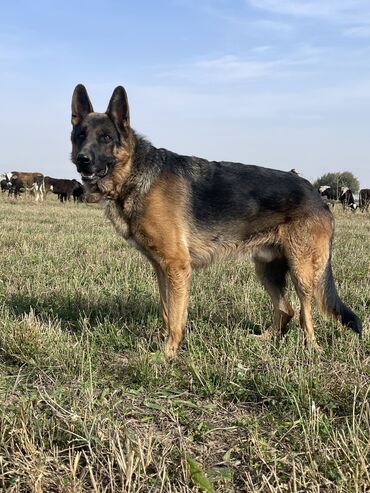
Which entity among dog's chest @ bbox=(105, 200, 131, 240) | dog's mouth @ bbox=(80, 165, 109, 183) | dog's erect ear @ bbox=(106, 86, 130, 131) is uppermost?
dog's erect ear @ bbox=(106, 86, 130, 131)

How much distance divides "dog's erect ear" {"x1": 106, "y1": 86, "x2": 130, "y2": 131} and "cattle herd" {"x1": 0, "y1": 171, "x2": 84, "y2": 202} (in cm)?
2950

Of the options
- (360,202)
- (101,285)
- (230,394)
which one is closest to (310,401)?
(230,394)

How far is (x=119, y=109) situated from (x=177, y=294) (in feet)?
6.01

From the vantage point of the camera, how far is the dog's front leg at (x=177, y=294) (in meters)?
4.43

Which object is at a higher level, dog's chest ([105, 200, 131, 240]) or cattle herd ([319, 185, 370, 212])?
cattle herd ([319, 185, 370, 212])

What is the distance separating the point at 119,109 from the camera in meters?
4.76

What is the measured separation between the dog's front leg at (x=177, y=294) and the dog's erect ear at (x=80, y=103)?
5.71 feet

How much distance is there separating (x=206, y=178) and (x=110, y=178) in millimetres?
919

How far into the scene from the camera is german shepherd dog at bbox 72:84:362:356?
14.8ft

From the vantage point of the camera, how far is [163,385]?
3.43 metres

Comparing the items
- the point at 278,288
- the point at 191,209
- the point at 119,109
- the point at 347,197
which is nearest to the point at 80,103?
the point at 119,109

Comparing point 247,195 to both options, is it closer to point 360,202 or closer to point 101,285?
point 101,285

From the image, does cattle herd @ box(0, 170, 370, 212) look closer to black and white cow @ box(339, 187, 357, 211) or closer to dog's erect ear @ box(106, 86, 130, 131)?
black and white cow @ box(339, 187, 357, 211)

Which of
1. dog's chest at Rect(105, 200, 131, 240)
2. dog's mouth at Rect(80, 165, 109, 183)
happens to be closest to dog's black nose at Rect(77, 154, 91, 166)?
dog's mouth at Rect(80, 165, 109, 183)
